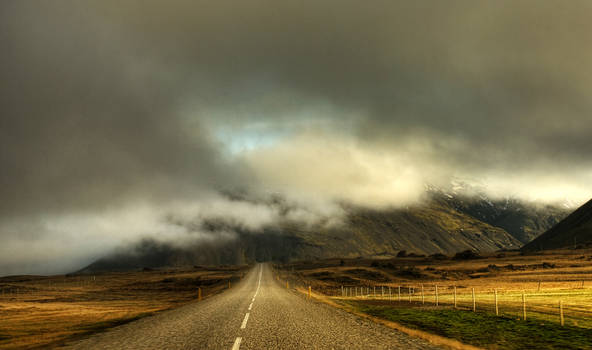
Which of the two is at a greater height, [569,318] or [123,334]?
[123,334]

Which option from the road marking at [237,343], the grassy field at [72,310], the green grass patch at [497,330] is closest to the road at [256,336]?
the road marking at [237,343]

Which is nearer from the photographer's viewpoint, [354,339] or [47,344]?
[354,339]

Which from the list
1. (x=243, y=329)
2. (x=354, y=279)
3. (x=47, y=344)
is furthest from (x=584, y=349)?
(x=354, y=279)

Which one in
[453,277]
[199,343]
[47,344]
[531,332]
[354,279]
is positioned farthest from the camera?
[453,277]

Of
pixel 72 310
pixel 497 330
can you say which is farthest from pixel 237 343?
pixel 72 310

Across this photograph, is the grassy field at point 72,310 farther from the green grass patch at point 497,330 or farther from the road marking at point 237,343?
the green grass patch at point 497,330

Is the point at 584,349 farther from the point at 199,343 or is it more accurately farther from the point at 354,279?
the point at 354,279

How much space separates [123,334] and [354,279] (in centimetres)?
9682

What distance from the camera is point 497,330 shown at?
23.1 metres

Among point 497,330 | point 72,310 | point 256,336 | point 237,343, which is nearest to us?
point 237,343

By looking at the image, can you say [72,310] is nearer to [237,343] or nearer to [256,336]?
[256,336]

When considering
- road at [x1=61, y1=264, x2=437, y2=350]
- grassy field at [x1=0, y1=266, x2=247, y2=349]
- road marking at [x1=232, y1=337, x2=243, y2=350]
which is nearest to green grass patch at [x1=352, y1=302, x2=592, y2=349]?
road at [x1=61, y1=264, x2=437, y2=350]

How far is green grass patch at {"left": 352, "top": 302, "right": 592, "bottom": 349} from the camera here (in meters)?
19.5

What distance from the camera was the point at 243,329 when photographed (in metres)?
20.0
